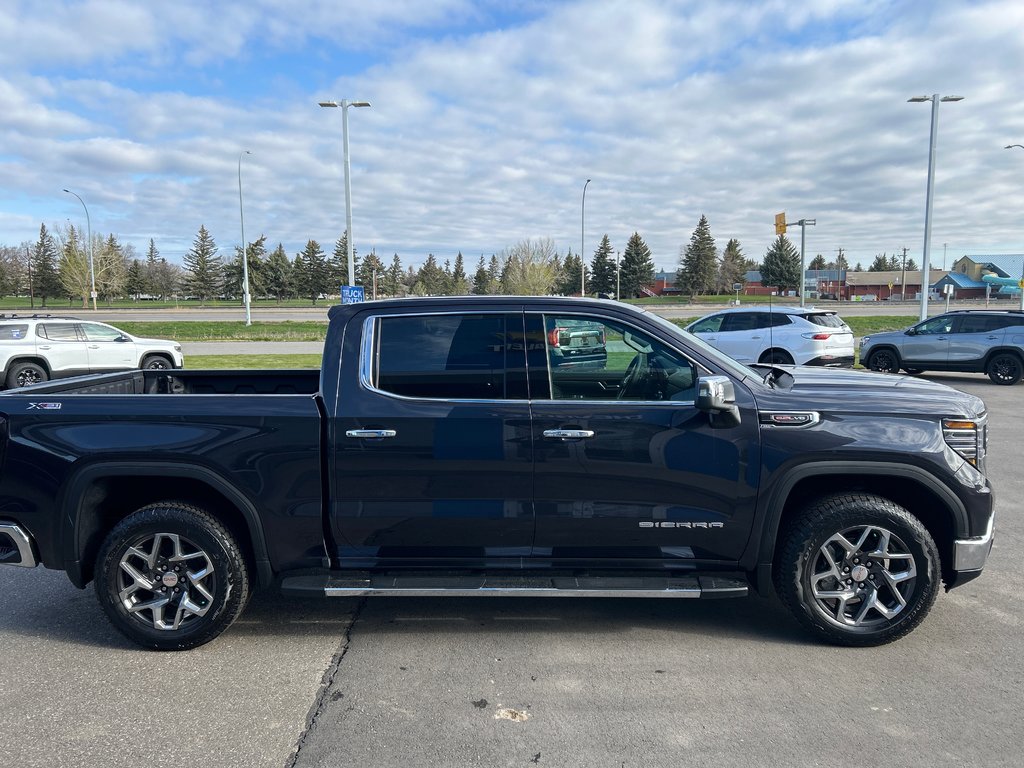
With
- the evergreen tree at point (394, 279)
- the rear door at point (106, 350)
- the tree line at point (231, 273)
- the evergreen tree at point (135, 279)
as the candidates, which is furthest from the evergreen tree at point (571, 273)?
the rear door at point (106, 350)

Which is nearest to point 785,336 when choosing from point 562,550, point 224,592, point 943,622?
point 943,622

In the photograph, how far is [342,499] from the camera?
3.68 metres

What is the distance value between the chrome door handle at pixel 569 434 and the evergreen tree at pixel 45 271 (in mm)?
94230

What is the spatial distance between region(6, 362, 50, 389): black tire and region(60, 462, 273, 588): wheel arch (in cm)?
1419

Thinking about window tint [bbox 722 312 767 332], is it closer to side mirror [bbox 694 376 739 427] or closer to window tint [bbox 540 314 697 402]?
window tint [bbox 540 314 697 402]

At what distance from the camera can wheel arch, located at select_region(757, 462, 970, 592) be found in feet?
11.9

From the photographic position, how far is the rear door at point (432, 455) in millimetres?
3635

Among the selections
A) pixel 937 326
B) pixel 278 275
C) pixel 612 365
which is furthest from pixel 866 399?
pixel 278 275

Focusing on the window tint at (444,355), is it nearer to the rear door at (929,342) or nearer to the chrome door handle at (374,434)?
the chrome door handle at (374,434)

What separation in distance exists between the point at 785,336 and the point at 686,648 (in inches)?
501

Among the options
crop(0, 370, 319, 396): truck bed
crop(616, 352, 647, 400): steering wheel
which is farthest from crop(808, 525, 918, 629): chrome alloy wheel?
crop(0, 370, 319, 396): truck bed

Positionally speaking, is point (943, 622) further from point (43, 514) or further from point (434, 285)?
point (434, 285)

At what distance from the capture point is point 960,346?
15.9 m

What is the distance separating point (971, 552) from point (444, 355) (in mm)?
2966
